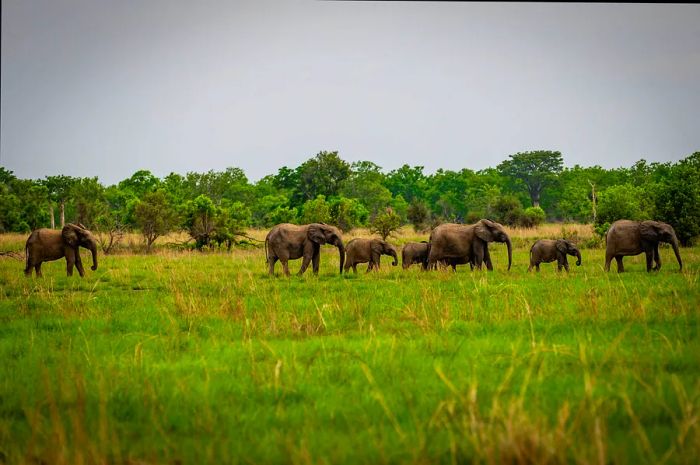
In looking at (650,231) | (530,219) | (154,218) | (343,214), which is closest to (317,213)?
(343,214)

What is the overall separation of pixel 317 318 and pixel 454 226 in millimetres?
12050

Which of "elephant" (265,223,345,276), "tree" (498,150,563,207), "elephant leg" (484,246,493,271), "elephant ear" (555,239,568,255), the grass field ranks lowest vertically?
the grass field

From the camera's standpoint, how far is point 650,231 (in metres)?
15.9

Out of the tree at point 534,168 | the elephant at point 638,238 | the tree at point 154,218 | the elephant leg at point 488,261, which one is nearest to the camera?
the elephant at point 638,238

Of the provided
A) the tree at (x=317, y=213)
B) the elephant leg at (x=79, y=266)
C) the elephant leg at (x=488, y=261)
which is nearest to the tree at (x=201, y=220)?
the tree at (x=317, y=213)

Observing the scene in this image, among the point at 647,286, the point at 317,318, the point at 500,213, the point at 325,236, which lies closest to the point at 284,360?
the point at 317,318

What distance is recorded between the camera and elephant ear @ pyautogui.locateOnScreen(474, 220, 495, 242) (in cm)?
1875

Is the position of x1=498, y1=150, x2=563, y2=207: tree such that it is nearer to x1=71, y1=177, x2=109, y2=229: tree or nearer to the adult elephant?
x1=71, y1=177, x2=109, y2=229: tree

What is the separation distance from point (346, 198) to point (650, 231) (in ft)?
128

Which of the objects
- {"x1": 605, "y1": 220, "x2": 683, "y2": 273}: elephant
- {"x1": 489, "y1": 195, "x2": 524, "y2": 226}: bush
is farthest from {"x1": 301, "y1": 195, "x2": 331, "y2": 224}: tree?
{"x1": 605, "y1": 220, "x2": 683, "y2": 273}: elephant

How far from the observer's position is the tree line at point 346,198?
29297 millimetres

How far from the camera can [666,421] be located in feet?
13.0

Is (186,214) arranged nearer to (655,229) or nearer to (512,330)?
(655,229)

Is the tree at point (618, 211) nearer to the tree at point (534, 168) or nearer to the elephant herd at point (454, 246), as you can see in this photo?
the elephant herd at point (454, 246)
